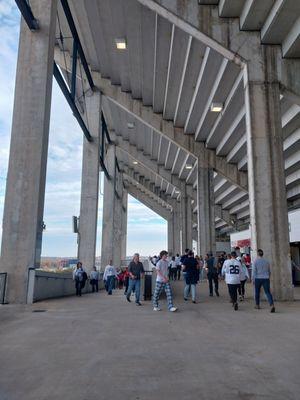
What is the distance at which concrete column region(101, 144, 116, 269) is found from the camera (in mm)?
33631

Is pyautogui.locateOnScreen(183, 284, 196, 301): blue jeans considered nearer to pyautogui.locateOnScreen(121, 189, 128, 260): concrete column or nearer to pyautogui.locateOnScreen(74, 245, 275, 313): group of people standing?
pyautogui.locateOnScreen(74, 245, 275, 313): group of people standing

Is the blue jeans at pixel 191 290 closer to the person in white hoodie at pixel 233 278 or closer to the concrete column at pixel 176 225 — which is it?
the person in white hoodie at pixel 233 278

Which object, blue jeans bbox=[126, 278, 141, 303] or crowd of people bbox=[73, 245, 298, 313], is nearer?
crowd of people bbox=[73, 245, 298, 313]

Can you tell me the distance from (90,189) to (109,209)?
11.9m

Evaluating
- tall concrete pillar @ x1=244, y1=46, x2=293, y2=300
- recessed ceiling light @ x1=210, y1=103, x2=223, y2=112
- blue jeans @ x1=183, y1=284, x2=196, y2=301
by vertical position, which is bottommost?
blue jeans @ x1=183, y1=284, x2=196, y2=301

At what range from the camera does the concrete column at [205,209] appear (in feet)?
86.7

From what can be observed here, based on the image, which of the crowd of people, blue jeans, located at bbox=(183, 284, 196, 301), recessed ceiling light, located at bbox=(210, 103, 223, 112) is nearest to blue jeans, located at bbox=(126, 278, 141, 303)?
the crowd of people

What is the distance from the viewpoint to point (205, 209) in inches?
1061

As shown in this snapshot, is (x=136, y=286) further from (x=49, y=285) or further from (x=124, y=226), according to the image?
(x=124, y=226)

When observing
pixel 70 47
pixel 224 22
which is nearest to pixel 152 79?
pixel 70 47

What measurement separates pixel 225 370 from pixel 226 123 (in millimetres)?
20490

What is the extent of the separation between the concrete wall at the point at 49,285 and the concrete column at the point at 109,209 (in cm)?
1783

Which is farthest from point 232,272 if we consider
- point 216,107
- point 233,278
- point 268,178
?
point 216,107

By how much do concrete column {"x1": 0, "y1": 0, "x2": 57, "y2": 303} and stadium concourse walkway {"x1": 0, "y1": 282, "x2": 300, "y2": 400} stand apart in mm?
2739
